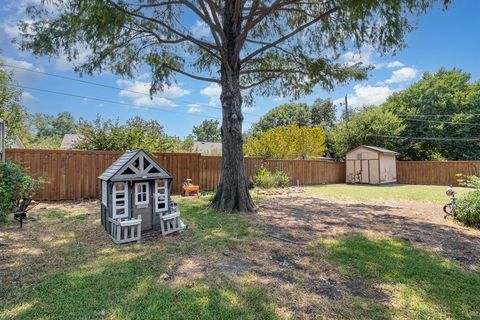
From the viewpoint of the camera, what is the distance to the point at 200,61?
8.77m

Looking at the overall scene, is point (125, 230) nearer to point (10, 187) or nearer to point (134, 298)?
point (134, 298)

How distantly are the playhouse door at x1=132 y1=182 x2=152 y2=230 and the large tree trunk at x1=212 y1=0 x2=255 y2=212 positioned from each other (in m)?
2.47

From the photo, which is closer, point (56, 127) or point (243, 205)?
point (243, 205)

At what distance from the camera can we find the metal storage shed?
17156mm

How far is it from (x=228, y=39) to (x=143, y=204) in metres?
4.91

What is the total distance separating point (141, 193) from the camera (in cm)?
445

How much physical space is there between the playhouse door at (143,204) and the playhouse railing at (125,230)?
0.80ft

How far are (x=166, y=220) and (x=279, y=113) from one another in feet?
115

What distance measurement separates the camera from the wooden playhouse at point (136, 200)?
4125 millimetres

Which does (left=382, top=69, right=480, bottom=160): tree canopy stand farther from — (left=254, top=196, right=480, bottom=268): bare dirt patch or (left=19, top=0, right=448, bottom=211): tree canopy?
(left=19, top=0, right=448, bottom=211): tree canopy

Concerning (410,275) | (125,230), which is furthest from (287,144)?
(410,275)

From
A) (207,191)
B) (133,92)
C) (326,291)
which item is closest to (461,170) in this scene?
(207,191)

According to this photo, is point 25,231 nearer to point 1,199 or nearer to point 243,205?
point 1,199

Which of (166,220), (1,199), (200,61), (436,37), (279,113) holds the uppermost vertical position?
(279,113)
